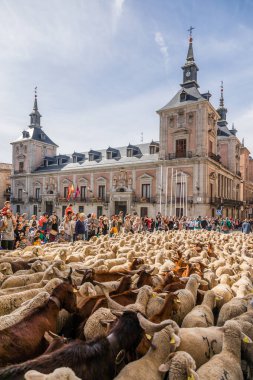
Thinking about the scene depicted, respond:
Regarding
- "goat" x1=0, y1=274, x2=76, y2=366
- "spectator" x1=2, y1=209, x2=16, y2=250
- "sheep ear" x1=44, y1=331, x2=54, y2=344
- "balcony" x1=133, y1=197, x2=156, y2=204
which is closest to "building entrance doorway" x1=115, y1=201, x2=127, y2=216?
"balcony" x1=133, y1=197, x2=156, y2=204

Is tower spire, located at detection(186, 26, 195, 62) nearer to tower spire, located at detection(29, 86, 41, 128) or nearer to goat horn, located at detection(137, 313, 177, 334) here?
tower spire, located at detection(29, 86, 41, 128)

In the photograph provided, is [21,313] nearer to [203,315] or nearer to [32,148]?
[203,315]

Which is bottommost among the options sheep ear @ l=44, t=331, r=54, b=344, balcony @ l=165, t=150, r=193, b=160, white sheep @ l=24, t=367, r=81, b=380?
sheep ear @ l=44, t=331, r=54, b=344

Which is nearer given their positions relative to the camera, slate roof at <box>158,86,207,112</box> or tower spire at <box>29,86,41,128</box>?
slate roof at <box>158,86,207,112</box>

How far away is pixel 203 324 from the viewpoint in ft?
13.0

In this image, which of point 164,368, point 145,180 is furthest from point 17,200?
point 164,368

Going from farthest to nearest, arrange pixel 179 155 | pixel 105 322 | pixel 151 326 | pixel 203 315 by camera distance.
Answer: pixel 179 155 < pixel 203 315 < pixel 105 322 < pixel 151 326

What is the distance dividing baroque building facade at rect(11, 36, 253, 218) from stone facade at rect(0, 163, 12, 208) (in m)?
6.16

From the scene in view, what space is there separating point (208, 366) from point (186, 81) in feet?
129

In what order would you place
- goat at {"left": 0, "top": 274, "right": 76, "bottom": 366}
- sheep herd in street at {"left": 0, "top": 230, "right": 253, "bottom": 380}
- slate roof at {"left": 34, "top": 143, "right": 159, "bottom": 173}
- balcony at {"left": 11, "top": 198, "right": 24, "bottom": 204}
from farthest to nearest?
balcony at {"left": 11, "top": 198, "right": 24, "bottom": 204}
slate roof at {"left": 34, "top": 143, "right": 159, "bottom": 173}
goat at {"left": 0, "top": 274, "right": 76, "bottom": 366}
sheep herd in street at {"left": 0, "top": 230, "right": 253, "bottom": 380}

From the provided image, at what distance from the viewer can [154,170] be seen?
35.7 m

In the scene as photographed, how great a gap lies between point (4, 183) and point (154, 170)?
105ft

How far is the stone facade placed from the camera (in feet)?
176

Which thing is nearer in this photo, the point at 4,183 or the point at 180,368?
the point at 180,368
